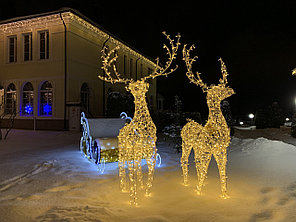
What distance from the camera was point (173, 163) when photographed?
603 centimetres

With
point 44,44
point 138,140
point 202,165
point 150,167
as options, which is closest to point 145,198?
point 150,167

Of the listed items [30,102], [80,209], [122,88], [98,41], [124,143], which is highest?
[98,41]

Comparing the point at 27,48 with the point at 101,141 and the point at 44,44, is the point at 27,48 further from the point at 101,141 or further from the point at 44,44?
the point at 101,141

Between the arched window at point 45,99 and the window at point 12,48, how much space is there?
3164mm

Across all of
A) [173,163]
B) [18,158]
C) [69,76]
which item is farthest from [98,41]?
[173,163]

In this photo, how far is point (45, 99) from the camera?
1489cm

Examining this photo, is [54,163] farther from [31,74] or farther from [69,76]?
[31,74]

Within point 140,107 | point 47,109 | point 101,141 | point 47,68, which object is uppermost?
point 47,68

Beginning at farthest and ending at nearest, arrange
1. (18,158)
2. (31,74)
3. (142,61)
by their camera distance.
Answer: (142,61) < (31,74) < (18,158)

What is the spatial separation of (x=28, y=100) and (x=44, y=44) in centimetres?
378

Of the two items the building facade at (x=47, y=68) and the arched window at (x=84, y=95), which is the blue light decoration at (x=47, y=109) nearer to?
the building facade at (x=47, y=68)

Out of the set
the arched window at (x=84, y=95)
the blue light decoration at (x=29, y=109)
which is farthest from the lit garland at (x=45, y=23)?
the blue light decoration at (x=29, y=109)

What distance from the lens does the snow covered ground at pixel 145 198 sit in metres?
2.98

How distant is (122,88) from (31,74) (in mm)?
7955
